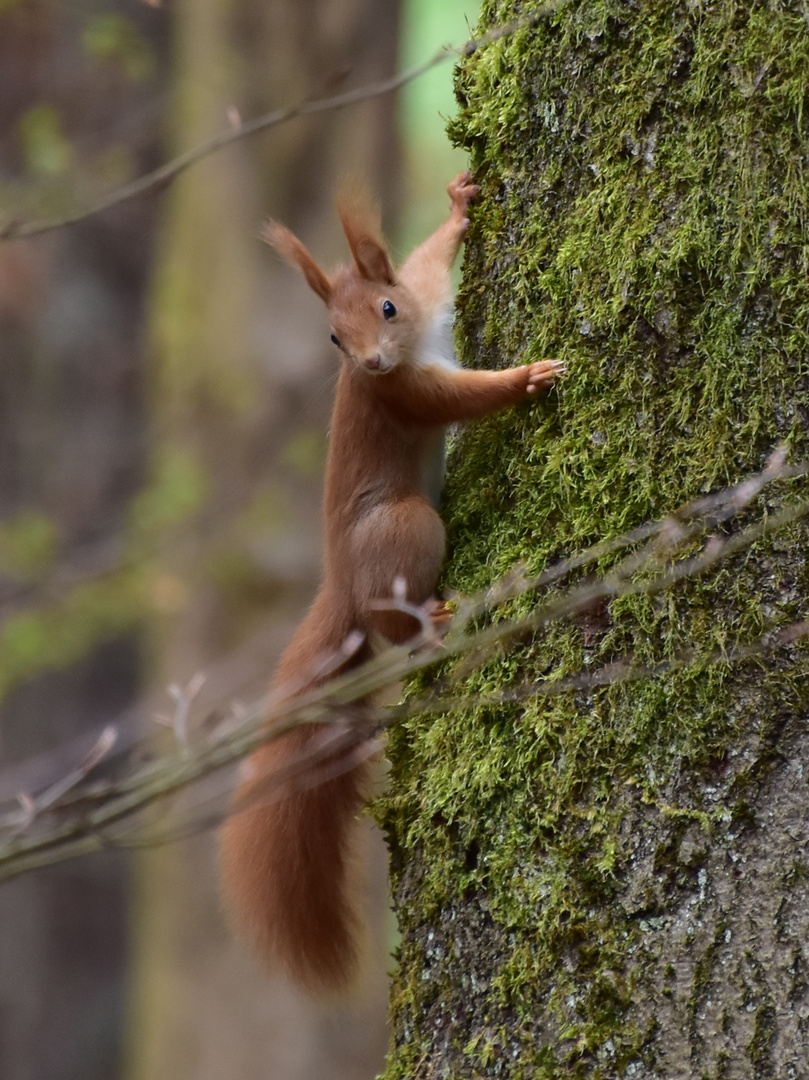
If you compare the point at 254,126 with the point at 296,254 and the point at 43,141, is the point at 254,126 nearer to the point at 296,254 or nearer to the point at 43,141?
the point at 296,254

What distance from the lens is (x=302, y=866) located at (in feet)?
7.16

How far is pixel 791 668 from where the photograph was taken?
1557 mm

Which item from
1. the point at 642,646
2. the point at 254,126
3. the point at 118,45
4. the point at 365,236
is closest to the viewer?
the point at 642,646

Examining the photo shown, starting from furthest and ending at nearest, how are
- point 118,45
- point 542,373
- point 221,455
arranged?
point 221,455 → point 118,45 → point 542,373

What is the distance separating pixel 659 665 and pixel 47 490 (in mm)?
6085

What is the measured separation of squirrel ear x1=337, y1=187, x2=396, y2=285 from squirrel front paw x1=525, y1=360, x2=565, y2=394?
0.76 meters

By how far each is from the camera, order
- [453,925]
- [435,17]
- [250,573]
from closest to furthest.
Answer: [453,925], [250,573], [435,17]

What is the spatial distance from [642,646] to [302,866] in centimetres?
85

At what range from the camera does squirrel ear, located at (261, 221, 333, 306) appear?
2.42 m

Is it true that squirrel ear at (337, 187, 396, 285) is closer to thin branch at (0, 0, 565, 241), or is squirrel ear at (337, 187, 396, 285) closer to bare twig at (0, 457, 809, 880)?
thin branch at (0, 0, 565, 241)

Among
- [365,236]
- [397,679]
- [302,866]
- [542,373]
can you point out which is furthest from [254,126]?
[302,866]

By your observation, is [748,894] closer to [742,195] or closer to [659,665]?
[659,665]

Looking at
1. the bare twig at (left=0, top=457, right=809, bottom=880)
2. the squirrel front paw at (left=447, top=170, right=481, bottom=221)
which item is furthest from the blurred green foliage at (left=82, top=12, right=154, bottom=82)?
the bare twig at (left=0, top=457, right=809, bottom=880)

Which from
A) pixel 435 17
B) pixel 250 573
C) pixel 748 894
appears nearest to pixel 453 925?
pixel 748 894
